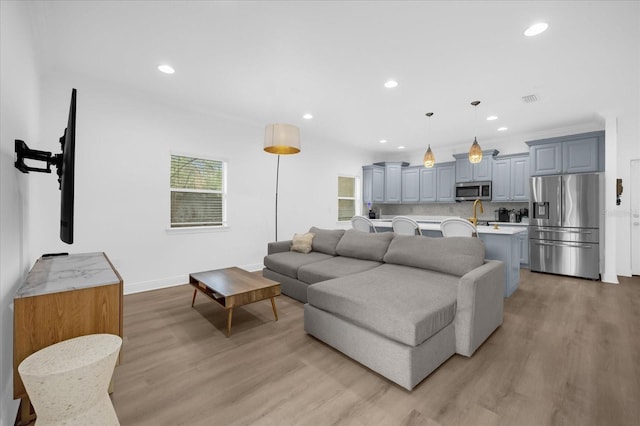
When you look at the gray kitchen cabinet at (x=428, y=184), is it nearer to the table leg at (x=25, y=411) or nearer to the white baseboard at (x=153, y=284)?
the white baseboard at (x=153, y=284)

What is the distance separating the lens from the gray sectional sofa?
1.85 m

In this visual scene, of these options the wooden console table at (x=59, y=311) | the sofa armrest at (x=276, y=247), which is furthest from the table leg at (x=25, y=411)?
the sofa armrest at (x=276, y=247)

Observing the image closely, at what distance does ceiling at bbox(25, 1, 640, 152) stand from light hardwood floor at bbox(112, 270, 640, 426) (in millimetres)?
2768

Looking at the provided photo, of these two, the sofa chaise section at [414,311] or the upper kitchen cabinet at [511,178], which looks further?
the upper kitchen cabinet at [511,178]

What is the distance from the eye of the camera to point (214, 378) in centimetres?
195

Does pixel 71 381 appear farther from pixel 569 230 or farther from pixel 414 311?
pixel 569 230

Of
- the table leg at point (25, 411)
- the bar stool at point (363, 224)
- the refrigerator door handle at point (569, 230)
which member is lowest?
the table leg at point (25, 411)

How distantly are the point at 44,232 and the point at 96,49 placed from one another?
2.16m

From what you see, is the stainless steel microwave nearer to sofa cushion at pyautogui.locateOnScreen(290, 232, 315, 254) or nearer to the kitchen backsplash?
the kitchen backsplash

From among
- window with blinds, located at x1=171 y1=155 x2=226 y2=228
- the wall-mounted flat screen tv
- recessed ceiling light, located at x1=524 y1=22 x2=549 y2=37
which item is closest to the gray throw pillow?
window with blinds, located at x1=171 y1=155 x2=226 y2=228

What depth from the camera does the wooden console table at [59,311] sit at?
1.37 meters

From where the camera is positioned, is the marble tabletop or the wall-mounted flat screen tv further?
the wall-mounted flat screen tv

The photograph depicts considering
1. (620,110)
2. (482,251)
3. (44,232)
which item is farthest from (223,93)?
(620,110)

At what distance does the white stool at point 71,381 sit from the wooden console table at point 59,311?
0.12m
